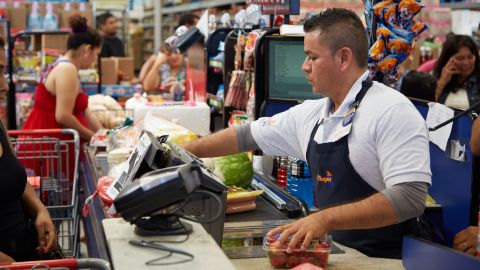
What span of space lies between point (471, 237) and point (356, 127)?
97 cm

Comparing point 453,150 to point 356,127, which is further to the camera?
point 453,150

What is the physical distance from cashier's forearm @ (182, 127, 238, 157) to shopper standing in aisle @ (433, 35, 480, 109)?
345 centimetres

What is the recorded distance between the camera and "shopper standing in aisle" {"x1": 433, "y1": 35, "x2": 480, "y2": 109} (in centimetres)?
610

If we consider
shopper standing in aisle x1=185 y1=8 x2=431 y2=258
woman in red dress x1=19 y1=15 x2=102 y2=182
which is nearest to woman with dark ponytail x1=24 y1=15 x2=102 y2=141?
woman in red dress x1=19 y1=15 x2=102 y2=182

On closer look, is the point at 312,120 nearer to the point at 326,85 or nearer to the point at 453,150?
the point at 326,85

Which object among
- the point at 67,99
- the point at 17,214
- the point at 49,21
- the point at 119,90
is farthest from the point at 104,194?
the point at 49,21

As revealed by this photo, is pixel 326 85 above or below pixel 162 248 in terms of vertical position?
above

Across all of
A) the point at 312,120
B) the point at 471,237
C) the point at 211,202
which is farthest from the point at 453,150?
the point at 211,202

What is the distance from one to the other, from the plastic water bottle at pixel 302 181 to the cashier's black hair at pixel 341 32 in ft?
2.68

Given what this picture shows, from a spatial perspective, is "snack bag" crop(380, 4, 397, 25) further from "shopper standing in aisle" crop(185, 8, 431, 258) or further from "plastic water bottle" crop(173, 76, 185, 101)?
"plastic water bottle" crop(173, 76, 185, 101)

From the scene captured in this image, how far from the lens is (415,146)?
2.40m

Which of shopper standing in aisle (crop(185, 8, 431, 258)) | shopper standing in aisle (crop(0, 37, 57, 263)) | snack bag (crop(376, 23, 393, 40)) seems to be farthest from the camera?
snack bag (crop(376, 23, 393, 40))

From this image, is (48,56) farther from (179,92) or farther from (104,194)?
(104,194)

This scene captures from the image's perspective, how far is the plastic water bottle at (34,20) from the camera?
10.8 metres
